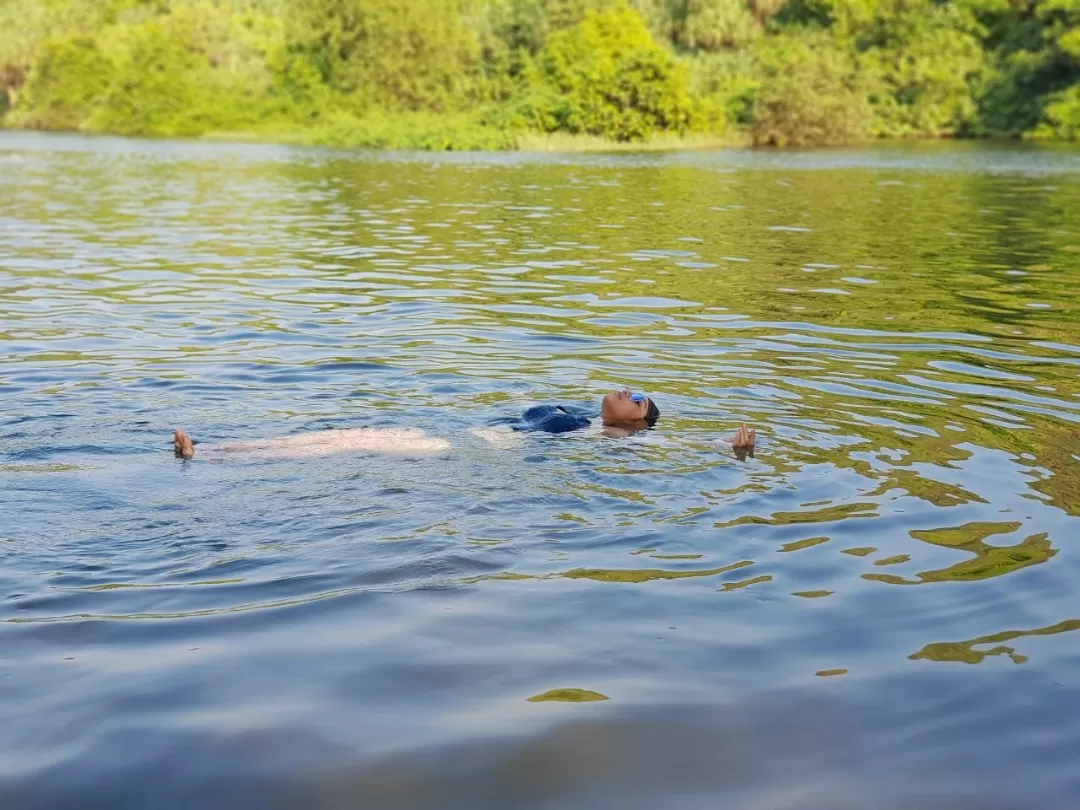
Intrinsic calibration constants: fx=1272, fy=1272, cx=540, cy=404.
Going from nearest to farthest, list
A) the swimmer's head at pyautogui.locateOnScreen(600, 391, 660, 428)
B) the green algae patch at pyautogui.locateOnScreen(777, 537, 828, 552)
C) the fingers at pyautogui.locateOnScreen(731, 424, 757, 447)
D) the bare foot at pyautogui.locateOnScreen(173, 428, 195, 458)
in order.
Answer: the green algae patch at pyautogui.locateOnScreen(777, 537, 828, 552) → the bare foot at pyautogui.locateOnScreen(173, 428, 195, 458) → the fingers at pyautogui.locateOnScreen(731, 424, 757, 447) → the swimmer's head at pyautogui.locateOnScreen(600, 391, 660, 428)

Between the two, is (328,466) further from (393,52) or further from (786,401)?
(393,52)

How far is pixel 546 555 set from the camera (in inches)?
253

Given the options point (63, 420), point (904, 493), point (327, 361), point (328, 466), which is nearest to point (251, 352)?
point (327, 361)

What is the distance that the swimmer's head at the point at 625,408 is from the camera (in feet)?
28.7

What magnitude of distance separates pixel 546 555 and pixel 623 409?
2.52m

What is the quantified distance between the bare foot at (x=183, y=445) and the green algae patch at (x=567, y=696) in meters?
3.96

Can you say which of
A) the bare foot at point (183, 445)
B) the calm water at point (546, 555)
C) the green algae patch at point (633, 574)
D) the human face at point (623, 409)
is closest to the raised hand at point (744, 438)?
the calm water at point (546, 555)

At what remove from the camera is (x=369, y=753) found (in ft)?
14.4

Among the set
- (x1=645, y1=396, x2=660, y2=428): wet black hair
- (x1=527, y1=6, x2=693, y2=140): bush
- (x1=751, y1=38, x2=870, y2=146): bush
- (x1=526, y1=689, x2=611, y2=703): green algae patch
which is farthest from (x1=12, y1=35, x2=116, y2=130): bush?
(x1=526, y1=689, x2=611, y2=703): green algae patch

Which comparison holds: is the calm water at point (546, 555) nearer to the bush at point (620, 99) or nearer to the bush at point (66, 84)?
the bush at point (620, 99)

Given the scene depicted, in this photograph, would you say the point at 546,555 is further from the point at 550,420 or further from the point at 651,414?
the point at 651,414

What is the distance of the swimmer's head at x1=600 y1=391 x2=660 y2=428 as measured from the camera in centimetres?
876

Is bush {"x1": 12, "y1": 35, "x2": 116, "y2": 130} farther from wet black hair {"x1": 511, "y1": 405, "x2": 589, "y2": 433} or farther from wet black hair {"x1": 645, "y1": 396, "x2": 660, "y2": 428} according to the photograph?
wet black hair {"x1": 645, "y1": 396, "x2": 660, "y2": 428}

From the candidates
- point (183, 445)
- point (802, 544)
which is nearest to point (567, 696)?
point (802, 544)
